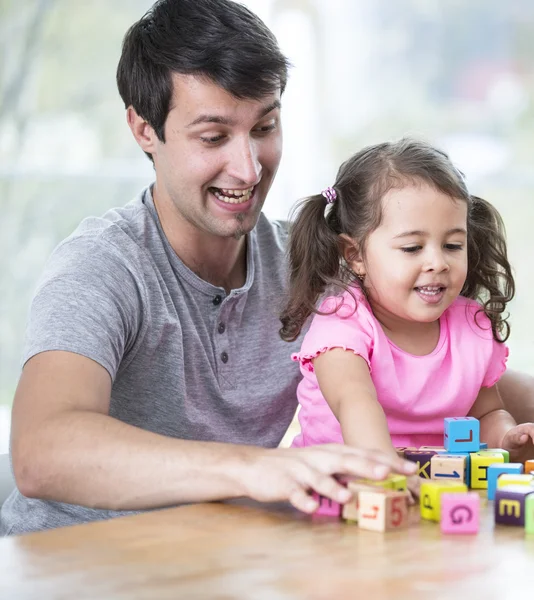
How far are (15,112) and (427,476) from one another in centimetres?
583

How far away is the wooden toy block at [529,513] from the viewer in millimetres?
1142

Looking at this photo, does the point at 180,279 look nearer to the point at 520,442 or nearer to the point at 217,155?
the point at 217,155

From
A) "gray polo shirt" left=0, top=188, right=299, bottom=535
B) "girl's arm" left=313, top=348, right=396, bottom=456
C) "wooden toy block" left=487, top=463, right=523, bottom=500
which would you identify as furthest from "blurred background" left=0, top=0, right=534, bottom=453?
"wooden toy block" left=487, top=463, right=523, bottom=500

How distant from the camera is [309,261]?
6.11 ft

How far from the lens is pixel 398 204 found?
172 cm

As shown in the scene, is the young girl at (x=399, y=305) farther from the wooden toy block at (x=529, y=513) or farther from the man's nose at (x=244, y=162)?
the wooden toy block at (x=529, y=513)

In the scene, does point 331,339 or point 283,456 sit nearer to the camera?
point 283,456

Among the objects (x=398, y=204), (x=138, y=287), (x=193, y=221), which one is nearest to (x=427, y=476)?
(x=398, y=204)

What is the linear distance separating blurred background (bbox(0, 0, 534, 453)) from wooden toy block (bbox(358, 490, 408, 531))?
413 cm

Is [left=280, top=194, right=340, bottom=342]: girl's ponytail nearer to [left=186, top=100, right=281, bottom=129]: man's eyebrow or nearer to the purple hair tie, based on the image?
the purple hair tie

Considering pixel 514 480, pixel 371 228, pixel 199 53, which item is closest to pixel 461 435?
pixel 514 480

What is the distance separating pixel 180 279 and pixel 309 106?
146 inches

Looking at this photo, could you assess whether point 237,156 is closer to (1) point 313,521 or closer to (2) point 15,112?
(1) point 313,521

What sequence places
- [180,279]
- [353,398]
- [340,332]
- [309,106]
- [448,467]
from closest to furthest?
[448,467]
[353,398]
[340,332]
[180,279]
[309,106]
